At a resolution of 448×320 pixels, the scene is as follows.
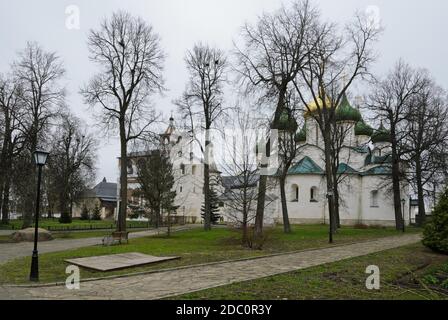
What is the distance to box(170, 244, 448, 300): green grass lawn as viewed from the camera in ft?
28.0

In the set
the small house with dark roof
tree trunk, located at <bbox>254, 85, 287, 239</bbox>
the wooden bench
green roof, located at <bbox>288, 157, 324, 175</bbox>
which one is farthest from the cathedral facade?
the small house with dark roof

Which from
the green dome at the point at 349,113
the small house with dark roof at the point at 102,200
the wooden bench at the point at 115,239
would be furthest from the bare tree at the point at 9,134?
the small house with dark roof at the point at 102,200

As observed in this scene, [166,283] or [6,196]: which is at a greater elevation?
[6,196]

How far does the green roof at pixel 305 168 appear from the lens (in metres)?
47.9

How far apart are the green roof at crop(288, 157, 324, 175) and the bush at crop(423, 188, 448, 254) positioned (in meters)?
29.2

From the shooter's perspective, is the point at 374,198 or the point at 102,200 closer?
the point at 374,198

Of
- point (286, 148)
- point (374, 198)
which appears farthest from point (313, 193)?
point (286, 148)

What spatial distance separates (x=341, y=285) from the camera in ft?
32.0

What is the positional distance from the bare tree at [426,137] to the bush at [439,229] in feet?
47.1

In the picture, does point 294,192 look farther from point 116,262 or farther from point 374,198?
point 116,262

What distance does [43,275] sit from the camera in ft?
38.8

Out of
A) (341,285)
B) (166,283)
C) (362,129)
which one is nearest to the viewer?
(341,285)

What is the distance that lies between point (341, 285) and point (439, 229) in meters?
10.6

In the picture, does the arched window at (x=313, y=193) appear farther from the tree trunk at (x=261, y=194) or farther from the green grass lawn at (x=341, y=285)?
the green grass lawn at (x=341, y=285)
